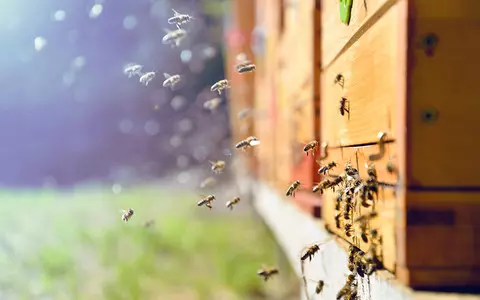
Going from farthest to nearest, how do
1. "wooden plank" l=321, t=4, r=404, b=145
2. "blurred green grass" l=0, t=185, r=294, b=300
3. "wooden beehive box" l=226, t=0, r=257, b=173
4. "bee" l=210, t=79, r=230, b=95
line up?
"wooden beehive box" l=226, t=0, r=257, b=173 < "blurred green grass" l=0, t=185, r=294, b=300 < "bee" l=210, t=79, r=230, b=95 < "wooden plank" l=321, t=4, r=404, b=145

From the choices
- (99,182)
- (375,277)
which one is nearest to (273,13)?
(375,277)

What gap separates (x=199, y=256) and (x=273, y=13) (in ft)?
8.19

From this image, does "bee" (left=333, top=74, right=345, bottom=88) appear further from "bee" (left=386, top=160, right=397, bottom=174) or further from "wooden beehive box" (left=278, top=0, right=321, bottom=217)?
"wooden beehive box" (left=278, top=0, right=321, bottom=217)

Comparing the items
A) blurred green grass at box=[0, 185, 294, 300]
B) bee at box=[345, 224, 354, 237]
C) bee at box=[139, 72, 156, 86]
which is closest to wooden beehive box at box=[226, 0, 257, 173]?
blurred green grass at box=[0, 185, 294, 300]

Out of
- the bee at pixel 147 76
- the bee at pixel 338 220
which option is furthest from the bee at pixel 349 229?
the bee at pixel 147 76

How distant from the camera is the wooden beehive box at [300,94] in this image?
8.30 ft

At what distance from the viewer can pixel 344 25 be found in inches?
68.6

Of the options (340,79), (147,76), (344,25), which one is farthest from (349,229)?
(147,76)

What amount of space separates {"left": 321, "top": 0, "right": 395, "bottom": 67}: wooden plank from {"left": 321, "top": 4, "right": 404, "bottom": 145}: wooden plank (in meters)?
0.02

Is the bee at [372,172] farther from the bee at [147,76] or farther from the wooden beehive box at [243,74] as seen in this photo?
the wooden beehive box at [243,74]

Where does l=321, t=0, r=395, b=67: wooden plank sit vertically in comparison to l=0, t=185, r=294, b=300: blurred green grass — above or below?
above

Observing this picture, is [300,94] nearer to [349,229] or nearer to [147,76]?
[147,76]

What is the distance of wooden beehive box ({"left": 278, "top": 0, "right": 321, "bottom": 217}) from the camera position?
253cm

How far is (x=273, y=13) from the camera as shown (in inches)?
175
